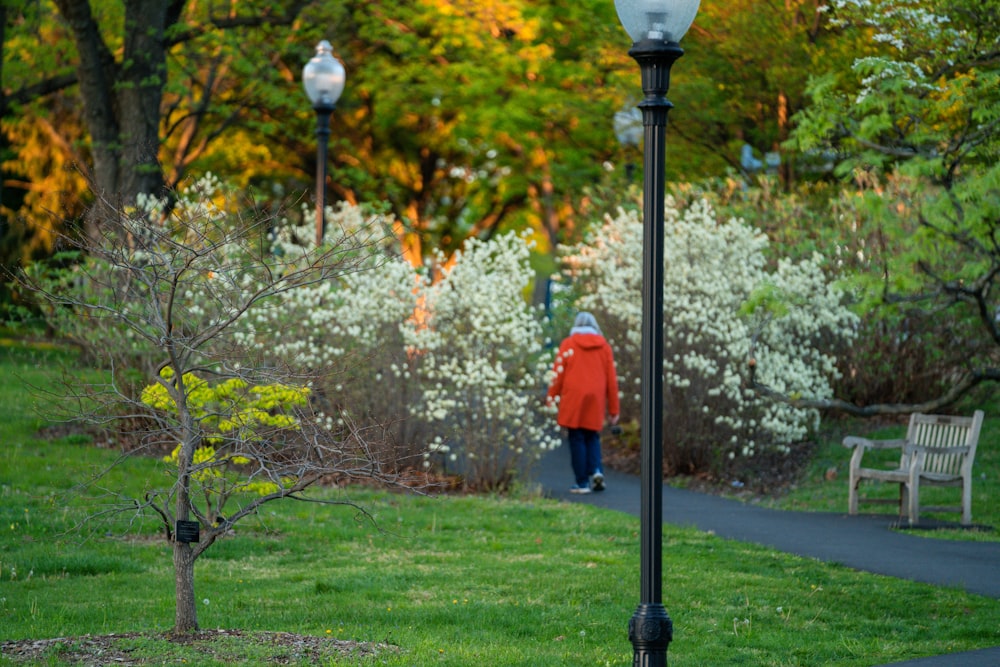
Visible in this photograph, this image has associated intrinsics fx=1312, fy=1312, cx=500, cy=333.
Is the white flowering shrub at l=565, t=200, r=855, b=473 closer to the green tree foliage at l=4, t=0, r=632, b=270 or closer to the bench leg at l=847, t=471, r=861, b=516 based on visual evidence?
the bench leg at l=847, t=471, r=861, b=516

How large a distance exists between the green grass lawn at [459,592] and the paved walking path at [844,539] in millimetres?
332

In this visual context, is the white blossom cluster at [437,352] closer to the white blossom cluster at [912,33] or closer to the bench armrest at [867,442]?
the bench armrest at [867,442]

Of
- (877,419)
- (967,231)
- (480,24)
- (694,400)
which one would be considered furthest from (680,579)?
(480,24)

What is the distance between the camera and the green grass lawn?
23.0 ft

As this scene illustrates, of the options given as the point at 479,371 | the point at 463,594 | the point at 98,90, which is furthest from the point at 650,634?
the point at 98,90

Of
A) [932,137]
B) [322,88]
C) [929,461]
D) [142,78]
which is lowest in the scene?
[929,461]

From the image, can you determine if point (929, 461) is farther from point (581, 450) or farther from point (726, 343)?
point (581, 450)

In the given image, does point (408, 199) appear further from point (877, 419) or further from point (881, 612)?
Result: point (881, 612)

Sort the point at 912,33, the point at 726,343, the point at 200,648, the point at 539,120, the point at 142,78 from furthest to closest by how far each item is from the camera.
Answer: the point at 539,120 → the point at 142,78 → the point at 726,343 → the point at 912,33 → the point at 200,648

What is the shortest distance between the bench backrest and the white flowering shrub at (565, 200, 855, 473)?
1909mm

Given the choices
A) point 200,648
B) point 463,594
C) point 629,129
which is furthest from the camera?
point 629,129

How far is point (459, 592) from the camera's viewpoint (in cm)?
829

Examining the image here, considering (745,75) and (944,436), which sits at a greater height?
(745,75)

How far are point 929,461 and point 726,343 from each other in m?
3.07
